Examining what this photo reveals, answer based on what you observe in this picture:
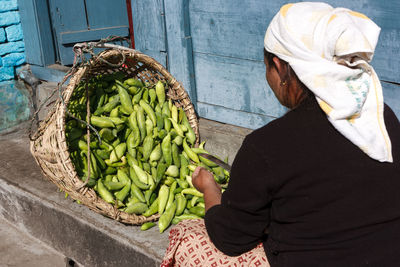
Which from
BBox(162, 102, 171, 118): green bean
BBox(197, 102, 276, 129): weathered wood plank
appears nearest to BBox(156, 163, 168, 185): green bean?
BBox(162, 102, 171, 118): green bean

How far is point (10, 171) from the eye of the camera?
355 cm

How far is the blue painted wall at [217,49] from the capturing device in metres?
3.20

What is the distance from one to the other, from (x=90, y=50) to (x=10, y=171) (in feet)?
4.45

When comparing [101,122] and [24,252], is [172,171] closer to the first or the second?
Result: [101,122]

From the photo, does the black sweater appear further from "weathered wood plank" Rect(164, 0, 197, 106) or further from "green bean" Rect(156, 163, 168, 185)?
"weathered wood plank" Rect(164, 0, 197, 106)

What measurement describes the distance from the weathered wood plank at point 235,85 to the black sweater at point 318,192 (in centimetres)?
160

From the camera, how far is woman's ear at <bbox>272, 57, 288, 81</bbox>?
1.70 meters

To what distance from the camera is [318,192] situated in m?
1.57

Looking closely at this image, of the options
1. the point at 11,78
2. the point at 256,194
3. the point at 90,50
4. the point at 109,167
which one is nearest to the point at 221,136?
the point at 109,167

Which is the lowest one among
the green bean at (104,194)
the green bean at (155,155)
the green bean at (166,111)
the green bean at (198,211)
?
the green bean at (198,211)

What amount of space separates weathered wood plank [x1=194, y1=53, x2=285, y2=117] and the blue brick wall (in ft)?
6.66

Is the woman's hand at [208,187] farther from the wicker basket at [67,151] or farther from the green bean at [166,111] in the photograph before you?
the green bean at [166,111]

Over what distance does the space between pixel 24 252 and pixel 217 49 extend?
191 cm

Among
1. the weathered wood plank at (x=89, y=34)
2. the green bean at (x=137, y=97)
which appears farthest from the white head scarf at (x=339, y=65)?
the weathered wood plank at (x=89, y=34)
